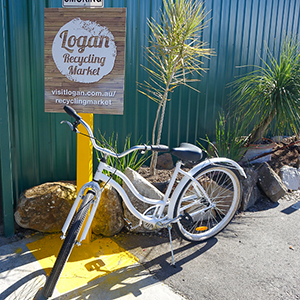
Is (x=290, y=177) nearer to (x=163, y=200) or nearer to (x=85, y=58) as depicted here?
(x=163, y=200)

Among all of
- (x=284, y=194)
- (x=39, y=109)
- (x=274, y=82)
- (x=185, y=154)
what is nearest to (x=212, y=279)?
(x=185, y=154)

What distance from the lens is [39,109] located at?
3.36 m

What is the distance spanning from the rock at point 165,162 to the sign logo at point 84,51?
1.89 metres

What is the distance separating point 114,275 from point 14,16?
2.69 meters

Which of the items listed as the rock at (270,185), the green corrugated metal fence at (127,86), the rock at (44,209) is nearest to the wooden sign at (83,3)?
the green corrugated metal fence at (127,86)

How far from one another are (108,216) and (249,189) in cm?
188

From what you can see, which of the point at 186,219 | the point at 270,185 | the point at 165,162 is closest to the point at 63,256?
the point at 186,219

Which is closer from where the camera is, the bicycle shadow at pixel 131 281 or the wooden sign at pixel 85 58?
the bicycle shadow at pixel 131 281

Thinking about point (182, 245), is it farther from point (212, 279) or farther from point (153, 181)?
point (153, 181)

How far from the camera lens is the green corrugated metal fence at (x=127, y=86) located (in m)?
3.00

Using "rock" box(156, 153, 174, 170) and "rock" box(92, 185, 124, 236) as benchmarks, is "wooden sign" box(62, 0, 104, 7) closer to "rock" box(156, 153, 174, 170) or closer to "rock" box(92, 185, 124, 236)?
"rock" box(92, 185, 124, 236)

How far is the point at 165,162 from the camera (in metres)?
4.25

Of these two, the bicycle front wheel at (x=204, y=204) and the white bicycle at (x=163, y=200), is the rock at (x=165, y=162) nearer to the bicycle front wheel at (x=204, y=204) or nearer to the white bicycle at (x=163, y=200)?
the bicycle front wheel at (x=204, y=204)

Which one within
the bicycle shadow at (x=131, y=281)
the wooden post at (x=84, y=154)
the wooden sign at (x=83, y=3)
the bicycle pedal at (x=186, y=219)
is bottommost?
the bicycle shadow at (x=131, y=281)
